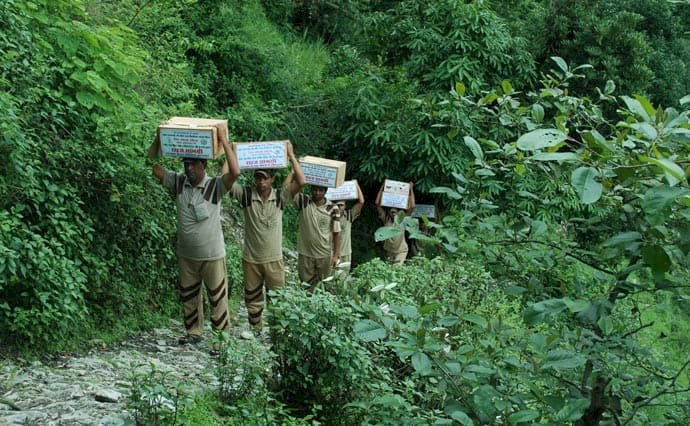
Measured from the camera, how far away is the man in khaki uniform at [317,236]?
31.5 ft

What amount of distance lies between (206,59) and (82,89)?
23.1 ft

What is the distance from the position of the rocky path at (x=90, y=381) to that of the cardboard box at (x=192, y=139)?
180 centimetres

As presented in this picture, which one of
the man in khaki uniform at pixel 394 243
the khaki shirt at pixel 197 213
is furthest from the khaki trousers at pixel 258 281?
the man in khaki uniform at pixel 394 243

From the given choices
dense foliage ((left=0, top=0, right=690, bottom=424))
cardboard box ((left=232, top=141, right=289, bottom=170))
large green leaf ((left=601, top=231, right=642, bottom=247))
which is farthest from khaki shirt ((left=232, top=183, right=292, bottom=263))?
large green leaf ((left=601, top=231, right=642, bottom=247))

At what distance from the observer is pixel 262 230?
27.2 ft

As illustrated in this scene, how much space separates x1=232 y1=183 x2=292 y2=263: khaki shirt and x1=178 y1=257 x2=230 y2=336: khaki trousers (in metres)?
0.59

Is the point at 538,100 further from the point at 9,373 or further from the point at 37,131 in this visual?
the point at 37,131

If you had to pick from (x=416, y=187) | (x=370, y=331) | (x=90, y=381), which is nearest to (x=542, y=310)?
(x=370, y=331)

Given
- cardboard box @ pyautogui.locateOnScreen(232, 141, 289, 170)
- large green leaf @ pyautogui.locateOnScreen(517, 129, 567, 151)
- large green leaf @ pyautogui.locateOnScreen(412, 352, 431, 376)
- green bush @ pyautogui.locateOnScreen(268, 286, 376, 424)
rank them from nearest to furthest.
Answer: large green leaf @ pyautogui.locateOnScreen(517, 129, 567, 151) < large green leaf @ pyautogui.locateOnScreen(412, 352, 431, 376) < green bush @ pyautogui.locateOnScreen(268, 286, 376, 424) < cardboard box @ pyautogui.locateOnScreen(232, 141, 289, 170)

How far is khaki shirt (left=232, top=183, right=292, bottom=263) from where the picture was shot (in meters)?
8.27

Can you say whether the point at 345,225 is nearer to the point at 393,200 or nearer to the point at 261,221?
the point at 393,200

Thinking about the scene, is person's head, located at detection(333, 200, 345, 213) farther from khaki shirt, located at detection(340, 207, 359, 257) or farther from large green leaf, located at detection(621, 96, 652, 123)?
large green leaf, located at detection(621, 96, 652, 123)

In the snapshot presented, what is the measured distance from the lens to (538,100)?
15.5 ft

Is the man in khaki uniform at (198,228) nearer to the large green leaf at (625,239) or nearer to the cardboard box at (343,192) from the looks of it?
the cardboard box at (343,192)
